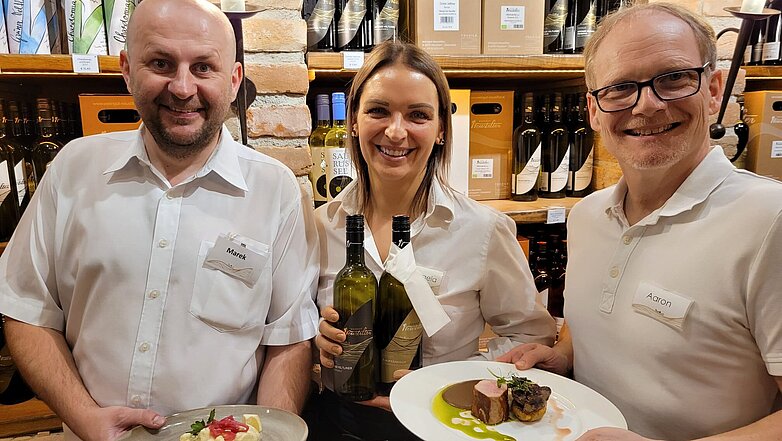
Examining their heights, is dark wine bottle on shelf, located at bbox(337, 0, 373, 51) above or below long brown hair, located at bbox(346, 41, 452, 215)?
above

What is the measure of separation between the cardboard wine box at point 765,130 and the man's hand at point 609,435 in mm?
1774

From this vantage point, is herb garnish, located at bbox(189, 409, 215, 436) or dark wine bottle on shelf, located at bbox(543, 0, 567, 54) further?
dark wine bottle on shelf, located at bbox(543, 0, 567, 54)

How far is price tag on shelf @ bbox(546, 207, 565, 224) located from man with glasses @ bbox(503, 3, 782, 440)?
86 cm

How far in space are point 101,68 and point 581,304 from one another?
1590 millimetres

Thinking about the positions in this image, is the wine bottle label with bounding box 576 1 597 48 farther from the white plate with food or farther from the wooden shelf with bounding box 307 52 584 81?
the white plate with food

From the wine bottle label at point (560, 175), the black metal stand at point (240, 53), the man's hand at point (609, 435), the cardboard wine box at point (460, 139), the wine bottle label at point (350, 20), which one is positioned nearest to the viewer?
the man's hand at point (609, 435)

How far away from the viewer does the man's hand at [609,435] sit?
2.89 ft

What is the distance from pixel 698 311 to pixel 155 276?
113 cm

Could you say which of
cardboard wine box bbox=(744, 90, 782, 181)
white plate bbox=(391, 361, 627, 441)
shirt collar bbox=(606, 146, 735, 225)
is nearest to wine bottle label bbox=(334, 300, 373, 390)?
white plate bbox=(391, 361, 627, 441)

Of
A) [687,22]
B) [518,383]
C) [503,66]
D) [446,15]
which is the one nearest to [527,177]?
[503,66]

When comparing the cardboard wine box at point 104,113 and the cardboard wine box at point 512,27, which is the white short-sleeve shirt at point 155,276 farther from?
the cardboard wine box at point 512,27

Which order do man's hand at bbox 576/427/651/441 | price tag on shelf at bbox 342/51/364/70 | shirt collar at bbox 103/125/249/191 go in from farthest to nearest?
price tag on shelf at bbox 342/51/364/70, shirt collar at bbox 103/125/249/191, man's hand at bbox 576/427/651/441

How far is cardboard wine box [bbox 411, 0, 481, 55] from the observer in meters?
1.95

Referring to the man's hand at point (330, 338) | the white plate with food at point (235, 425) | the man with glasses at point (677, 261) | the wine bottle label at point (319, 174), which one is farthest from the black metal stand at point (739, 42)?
the white plate with food at point (235, 425)
